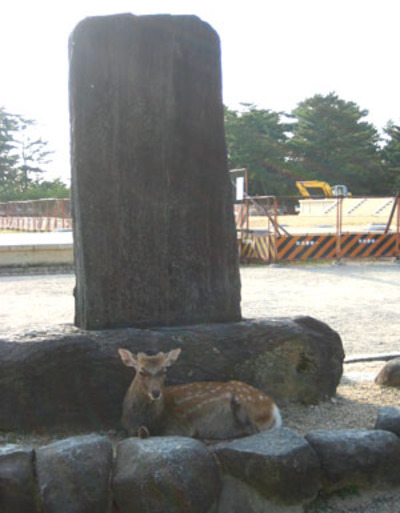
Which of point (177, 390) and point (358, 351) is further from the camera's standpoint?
point (358, 351)

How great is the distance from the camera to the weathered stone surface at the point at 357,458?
331 cm

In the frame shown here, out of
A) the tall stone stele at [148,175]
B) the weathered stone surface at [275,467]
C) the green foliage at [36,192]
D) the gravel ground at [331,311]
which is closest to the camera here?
the weathered stone surface at [275,467]

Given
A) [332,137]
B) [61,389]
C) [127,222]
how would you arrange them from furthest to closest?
[332,137], [127,222], [61,389]

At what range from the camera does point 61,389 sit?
4.00 meters

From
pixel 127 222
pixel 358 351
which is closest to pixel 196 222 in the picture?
pixel 127 222

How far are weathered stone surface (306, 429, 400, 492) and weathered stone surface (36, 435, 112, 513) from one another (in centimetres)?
110

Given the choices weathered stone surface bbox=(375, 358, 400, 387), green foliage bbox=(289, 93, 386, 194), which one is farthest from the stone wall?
green foliage bbox=(289, 93, 386, 194)

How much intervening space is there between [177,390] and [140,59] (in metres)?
2.26

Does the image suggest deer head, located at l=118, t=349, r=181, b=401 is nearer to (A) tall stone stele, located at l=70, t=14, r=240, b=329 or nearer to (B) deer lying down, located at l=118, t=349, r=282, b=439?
(B) deer lying down, located at l=118, t=349, r=282, b=439

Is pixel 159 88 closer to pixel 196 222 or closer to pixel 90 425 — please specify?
pixel 196 222

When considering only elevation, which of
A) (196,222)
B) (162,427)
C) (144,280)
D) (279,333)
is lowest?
(162,427)

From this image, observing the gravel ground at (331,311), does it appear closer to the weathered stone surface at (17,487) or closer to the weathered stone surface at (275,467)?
the weathered stone surface at (275,467)

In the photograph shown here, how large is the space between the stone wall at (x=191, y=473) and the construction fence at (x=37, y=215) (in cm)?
2326

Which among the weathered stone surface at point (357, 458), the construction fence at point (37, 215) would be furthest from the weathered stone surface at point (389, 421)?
the construction fence at point (37, 215)
